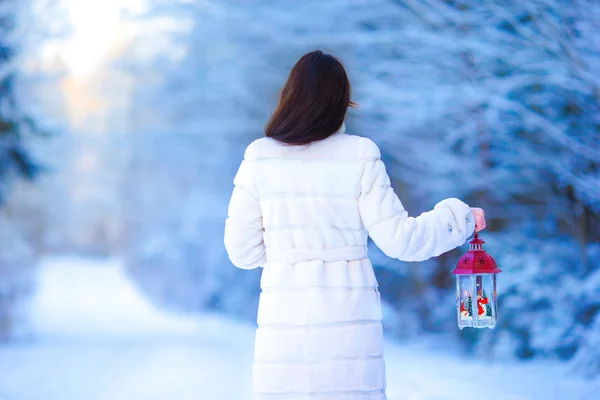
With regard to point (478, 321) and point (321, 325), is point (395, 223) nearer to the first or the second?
point (321, 325)

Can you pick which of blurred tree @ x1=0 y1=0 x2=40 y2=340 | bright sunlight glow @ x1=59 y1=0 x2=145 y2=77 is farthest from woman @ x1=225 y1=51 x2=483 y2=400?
blurred tree @ x1=0 y1=0 x2=40 y2=340

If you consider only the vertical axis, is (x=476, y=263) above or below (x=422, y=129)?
below

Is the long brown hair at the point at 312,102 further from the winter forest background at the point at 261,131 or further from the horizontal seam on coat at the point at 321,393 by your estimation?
the winter forest background at the point at 261,131

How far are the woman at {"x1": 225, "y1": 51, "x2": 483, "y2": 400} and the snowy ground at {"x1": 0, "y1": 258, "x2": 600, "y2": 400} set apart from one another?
218 centimetres

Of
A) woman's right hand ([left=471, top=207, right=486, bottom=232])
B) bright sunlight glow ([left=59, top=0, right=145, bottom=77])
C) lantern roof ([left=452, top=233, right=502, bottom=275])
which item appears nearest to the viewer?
woman's right hand ([left=471, top=207, right=486, bottom=232])

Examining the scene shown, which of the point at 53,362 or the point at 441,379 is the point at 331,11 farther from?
the point at 53,362

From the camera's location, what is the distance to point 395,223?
5.82ft

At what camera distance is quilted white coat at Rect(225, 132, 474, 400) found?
1.80 meters

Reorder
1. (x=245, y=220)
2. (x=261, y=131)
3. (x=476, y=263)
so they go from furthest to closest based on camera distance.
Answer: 1. (x=261, y=131)
2. (x=476, y=263)
3. (x=245, y=220)

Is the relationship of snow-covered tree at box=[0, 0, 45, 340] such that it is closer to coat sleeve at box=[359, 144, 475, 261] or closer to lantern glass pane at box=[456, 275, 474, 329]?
lantern glass pane at box=[456, 275, 474, 329]

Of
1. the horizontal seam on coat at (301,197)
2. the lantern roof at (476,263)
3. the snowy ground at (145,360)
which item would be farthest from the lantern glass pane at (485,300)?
the snowy ground at (145,360)

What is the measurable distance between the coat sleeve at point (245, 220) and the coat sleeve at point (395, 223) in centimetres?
25

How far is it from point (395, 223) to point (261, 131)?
2485 mm

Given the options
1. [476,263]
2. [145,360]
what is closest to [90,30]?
[145,360]
